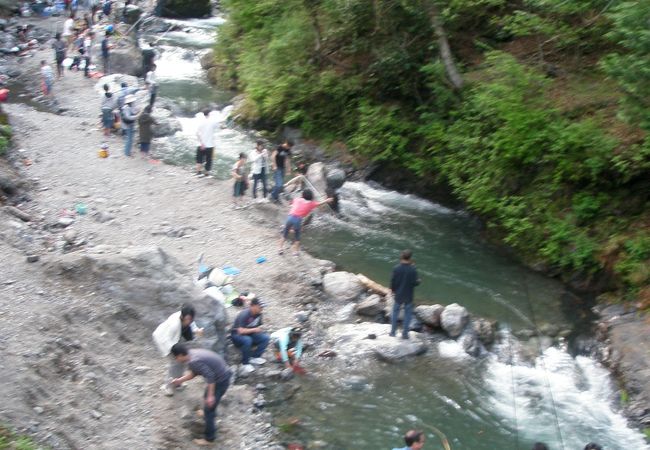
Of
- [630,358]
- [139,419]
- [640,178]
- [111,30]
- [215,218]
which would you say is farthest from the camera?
[111,30]

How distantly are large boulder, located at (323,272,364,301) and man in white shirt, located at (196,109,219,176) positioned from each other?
559 cm

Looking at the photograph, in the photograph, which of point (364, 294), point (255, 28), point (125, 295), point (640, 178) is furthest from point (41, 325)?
point (255, 28)

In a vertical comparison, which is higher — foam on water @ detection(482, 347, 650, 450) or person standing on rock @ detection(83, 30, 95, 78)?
person standing on rock @ detection(83, 30, 95, 78)

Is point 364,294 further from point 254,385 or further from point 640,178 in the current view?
point 640,178

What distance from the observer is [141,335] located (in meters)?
10.8

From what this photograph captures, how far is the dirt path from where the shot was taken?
29.7 feet

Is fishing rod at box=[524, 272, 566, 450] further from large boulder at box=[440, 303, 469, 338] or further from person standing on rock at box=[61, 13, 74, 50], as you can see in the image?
person standing on rock at box=[61, 13, 74, 50]

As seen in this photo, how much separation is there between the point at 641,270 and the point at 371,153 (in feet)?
27.0

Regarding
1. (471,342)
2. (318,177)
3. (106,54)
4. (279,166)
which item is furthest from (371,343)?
(106,54)

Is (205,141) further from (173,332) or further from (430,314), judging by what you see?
(173,332)

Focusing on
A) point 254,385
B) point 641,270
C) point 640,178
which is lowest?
point 254,385

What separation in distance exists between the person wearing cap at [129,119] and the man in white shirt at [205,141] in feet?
5.89

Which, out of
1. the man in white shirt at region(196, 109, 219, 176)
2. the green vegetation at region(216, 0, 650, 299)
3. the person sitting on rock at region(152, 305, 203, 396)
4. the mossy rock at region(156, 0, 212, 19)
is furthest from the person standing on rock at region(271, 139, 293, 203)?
the mossy rock at region(156, 0, 212, 19)

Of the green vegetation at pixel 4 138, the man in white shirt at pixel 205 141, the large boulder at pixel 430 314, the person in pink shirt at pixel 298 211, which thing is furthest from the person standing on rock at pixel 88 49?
the large boulder at pixel 430 314
